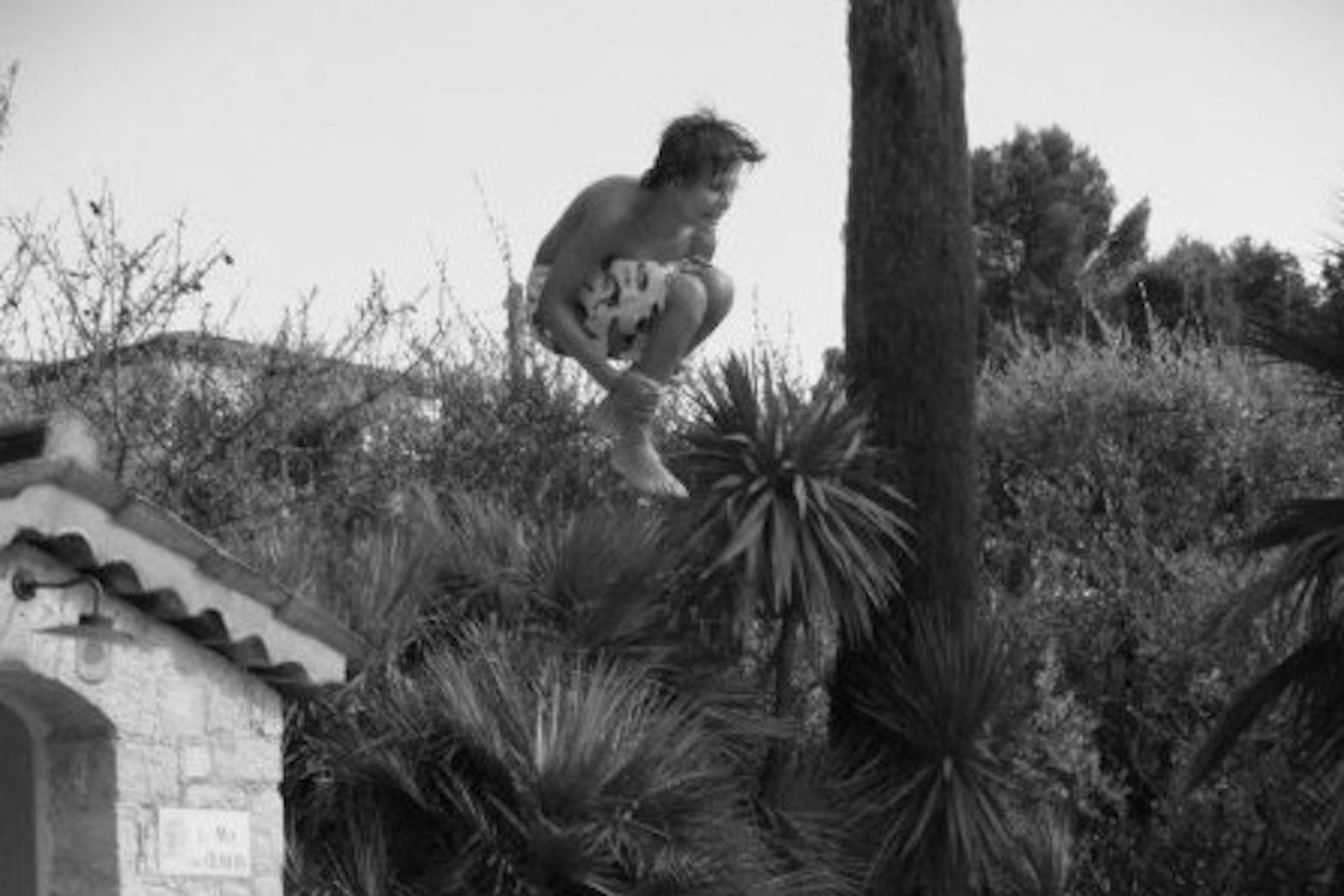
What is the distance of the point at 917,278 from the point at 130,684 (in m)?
5.29

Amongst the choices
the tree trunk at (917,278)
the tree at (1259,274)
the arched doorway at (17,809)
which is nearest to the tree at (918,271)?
the tree trunk at (917,278)

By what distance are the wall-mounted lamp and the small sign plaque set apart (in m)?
0.59

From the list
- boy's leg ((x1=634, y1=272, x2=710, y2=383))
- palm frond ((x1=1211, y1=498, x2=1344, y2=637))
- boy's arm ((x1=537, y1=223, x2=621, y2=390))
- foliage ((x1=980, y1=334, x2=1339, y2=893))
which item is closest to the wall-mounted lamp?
boy's arm ((x1=537, y1=223, x2=621, y2=390))

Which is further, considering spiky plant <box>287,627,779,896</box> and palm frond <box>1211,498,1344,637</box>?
palm frond <box>1211,498,1344,637</box>

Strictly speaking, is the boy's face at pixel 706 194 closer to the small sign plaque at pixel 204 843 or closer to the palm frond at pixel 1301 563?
the palm frond at pixel 1301 563

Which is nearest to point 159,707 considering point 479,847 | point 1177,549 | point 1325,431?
point 479,847

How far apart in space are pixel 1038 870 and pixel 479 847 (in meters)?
3.51

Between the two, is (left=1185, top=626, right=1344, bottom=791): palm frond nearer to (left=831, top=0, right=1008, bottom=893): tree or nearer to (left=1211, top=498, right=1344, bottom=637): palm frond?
(left=1211, top=498, right=1344, bottom=637): palm frond

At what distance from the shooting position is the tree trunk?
43.3 ft

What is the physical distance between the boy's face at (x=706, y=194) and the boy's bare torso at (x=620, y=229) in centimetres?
7

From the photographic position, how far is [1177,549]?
65.1 feet

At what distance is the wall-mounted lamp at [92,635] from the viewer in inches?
366

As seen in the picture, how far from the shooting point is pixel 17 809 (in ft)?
33.3

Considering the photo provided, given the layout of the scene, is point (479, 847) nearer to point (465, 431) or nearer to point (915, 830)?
point (915, 830)
